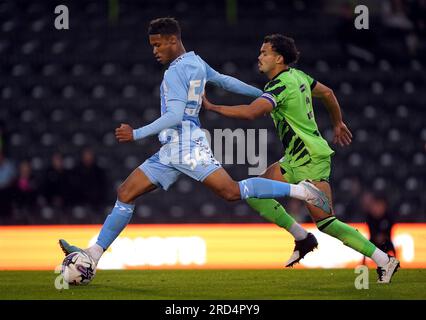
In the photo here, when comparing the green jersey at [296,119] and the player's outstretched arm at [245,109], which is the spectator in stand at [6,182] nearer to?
the green jersey at [296,119]

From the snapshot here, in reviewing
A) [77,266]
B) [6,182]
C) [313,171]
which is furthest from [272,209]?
[6,182]

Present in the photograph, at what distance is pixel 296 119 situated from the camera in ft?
24.4

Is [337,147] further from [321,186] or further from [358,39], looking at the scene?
[321,186]

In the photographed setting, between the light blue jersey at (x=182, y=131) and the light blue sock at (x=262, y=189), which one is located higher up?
the light blue jersey at (x=182, y=131)

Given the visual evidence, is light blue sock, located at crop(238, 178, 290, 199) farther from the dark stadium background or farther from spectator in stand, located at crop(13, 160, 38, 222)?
spectator in stand, located at crop(13, 160, 38, 222)

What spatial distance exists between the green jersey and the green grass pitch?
97cm

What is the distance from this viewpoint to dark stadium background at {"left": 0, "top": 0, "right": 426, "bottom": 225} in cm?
1444

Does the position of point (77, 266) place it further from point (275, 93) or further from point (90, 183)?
point (90, 183)

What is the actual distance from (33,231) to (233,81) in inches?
169

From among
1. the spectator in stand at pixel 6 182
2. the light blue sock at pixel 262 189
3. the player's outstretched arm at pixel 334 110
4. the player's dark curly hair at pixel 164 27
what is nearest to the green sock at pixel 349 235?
the light blue sock at pixel 262 189

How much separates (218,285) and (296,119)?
1364 millimetres

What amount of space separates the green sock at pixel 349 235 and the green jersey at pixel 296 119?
48 centimetres

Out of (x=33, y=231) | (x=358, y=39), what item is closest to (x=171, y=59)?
(x=33, y=231)

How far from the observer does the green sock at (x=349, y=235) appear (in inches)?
288
